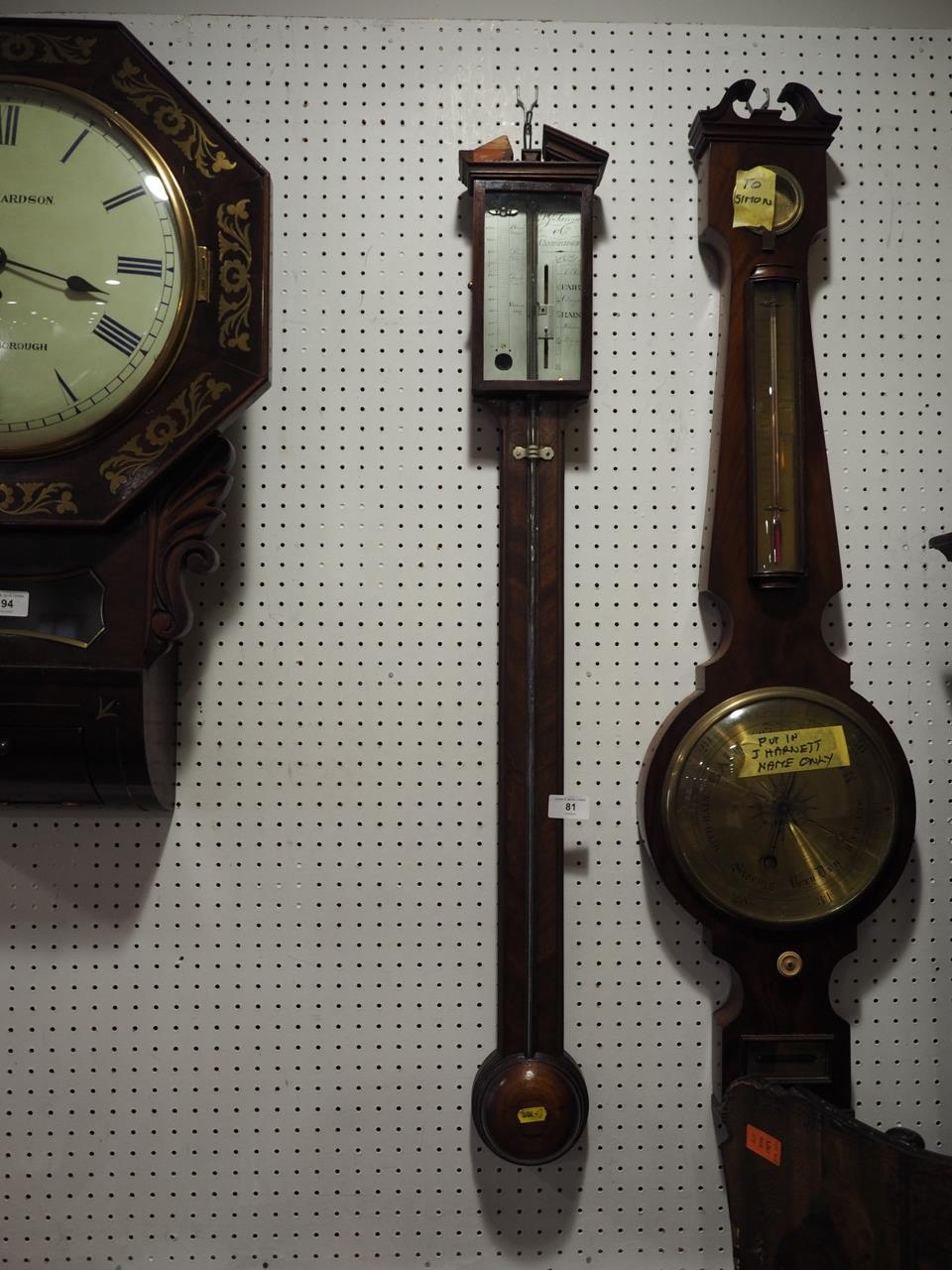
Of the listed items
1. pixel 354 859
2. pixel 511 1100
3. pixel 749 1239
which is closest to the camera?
pixel 749 1239

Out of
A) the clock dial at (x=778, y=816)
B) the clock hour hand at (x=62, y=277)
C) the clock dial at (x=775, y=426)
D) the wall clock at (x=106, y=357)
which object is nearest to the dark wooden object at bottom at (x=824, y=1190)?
the clock dial at (x=778, y=816)

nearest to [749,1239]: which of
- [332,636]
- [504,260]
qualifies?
[332,636]

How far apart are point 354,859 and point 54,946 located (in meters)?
0.45

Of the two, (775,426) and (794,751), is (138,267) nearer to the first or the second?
(775,426)

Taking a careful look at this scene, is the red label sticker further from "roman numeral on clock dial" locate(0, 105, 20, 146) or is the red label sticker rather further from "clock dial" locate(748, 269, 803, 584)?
"roman numeral on clock dial" locate(0, 105, 20, 146)

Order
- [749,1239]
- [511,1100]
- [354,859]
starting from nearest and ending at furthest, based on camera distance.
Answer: [749,1239]
[511,1100]
[354,859]

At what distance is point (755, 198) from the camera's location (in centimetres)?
138

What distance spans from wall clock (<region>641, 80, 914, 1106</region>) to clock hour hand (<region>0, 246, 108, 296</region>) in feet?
2.87

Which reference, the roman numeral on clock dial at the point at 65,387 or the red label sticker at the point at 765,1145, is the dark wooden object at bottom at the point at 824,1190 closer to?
the red label sticker at the point at 765,1145

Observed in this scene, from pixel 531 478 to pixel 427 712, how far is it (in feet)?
1.23

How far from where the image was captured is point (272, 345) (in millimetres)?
1420

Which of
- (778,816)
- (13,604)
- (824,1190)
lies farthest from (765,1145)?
(13,604)

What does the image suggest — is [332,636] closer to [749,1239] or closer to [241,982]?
[241,982]

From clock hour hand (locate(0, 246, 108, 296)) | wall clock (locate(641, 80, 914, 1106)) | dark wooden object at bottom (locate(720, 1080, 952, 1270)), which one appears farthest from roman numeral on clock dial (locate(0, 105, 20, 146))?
dark wooden object at bottom (locate(720, 1080, 952, 1270))
